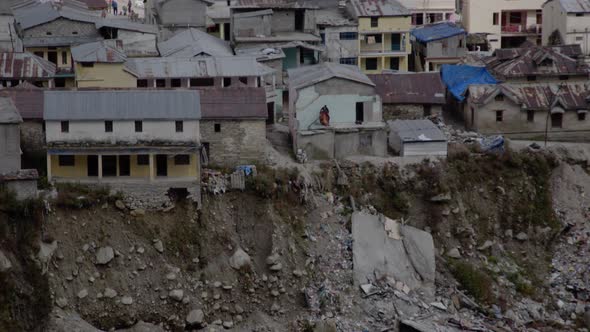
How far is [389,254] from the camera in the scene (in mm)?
58656

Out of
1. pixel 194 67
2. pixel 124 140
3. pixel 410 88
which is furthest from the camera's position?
pixel 410 88

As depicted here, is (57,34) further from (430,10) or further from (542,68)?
(430,10)

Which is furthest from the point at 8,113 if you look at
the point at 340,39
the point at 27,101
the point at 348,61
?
the point at 340,39

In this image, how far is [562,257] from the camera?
6222 centimetres

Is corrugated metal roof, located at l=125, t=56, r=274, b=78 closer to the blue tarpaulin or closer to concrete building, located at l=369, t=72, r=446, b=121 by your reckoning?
concrete building, located at l=369, t=72, r=446, b=121

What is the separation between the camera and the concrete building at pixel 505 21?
275 feet

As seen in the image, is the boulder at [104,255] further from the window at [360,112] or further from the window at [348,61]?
the window at [348,61]

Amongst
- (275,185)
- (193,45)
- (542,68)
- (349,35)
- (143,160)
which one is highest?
(349,35)

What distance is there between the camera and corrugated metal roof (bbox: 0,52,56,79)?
63938mm

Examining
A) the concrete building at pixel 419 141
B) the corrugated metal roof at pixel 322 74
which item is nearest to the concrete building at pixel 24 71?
the corrugated metal roof at pixel 322 74

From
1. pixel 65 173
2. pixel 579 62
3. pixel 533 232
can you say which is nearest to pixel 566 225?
pixel 533 232

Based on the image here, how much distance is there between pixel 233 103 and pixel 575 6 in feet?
86.7

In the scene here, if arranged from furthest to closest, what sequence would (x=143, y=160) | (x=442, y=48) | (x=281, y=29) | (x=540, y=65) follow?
(x=442, y=48) → (x=281, y=29) → (x=540, y=65) → (x=143, y=160)

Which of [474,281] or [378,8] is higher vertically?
[378,8]
